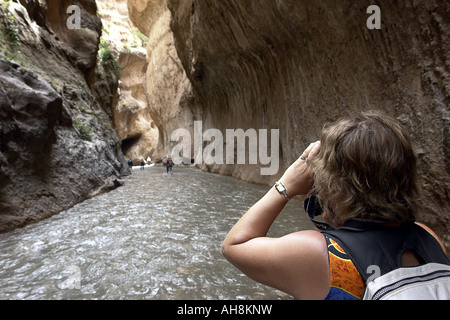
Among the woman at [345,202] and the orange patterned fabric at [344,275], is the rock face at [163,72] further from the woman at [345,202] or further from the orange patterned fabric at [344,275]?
the orange patterned fabric at [344,275]

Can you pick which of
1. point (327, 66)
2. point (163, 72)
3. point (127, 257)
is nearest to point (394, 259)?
point (127, 257)

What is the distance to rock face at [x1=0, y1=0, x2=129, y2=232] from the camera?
13.6 feet

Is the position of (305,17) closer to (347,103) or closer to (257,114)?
(347,103)

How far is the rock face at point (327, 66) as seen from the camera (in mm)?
3258

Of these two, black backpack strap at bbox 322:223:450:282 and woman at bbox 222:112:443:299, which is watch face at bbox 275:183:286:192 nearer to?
woman at bbox 222:112:443:299

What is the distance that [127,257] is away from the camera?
9.64 feet

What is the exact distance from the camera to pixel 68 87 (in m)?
8.79

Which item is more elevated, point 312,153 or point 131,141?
point 131,141

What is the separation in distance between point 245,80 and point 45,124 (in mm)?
7542

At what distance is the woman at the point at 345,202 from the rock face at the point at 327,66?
3170mm

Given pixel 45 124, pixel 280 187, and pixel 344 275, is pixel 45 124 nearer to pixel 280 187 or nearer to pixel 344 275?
pixel 280 187

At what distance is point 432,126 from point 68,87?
10.1 metres

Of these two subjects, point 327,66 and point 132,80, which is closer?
point 327,66
